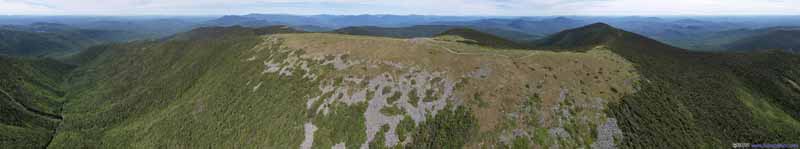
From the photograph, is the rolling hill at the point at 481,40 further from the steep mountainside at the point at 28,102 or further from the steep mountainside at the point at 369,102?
the steep mountainside at the point at 28,102

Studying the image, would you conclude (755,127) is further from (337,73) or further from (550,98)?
(337,73)

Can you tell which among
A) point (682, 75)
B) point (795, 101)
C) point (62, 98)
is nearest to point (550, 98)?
point (682, 75)

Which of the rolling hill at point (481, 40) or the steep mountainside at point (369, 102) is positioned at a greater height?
the rolling hill at point (481, 40)

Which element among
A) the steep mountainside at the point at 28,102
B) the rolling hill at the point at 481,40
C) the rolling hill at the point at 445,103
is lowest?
the steep mountainside at the point at 28,102

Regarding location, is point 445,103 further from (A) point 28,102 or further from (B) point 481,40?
(A) point 28,102

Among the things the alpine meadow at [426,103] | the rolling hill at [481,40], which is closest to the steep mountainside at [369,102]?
the alpine meadow at [426,103]

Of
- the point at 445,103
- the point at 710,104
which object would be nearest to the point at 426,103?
the point at 445,103

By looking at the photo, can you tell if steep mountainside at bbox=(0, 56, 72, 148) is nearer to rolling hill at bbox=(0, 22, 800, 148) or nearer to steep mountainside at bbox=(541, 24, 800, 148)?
rolling hill at bbox=(0, 22, 800, 148)

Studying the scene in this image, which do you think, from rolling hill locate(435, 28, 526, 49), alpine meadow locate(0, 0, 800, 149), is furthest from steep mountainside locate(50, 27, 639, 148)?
rolling hill locate(435, 28, 526, 49)
